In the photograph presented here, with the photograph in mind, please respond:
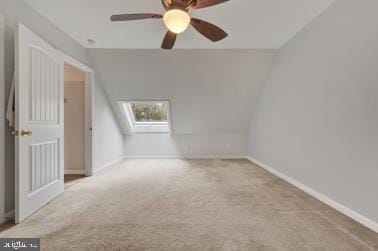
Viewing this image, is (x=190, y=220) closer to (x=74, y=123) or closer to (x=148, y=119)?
(x=74, y=123)

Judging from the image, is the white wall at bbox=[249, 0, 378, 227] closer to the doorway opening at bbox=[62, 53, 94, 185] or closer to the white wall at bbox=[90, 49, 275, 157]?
the white wall at bbox=[90, 49, 275, 157]

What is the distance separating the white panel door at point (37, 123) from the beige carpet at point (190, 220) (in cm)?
23

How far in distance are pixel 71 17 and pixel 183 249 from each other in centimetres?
288

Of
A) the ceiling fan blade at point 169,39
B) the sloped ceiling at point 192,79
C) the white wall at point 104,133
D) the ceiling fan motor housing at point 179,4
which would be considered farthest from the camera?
the white wall at point 104,133

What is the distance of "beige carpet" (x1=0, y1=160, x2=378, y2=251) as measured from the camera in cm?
146

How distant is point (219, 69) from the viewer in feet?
11.9

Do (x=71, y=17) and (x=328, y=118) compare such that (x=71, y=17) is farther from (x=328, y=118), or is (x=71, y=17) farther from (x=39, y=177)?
(x=328, y=118)

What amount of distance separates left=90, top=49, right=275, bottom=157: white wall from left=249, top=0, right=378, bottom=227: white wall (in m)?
0.91

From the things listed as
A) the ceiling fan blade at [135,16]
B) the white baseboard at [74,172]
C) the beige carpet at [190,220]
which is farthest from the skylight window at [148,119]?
the ceiling fan blade at [135,16]

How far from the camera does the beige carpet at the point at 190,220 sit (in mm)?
1456

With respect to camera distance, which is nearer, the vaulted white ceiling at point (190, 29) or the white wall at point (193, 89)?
the vaulted white ceiling at point (190, 29)

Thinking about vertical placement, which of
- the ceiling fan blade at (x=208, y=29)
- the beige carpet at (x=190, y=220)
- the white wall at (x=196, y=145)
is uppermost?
the ceiling fan blade at (x=208, y=29)

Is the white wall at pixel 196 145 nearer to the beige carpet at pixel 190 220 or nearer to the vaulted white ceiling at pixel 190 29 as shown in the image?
the beige carpet at pixel 190 220

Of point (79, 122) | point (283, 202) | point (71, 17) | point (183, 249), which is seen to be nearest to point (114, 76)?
point (79, 122)
